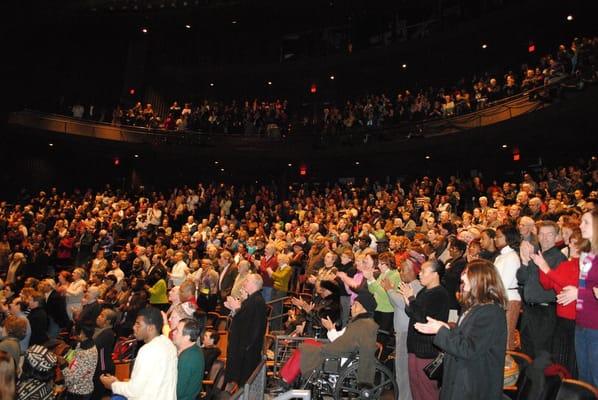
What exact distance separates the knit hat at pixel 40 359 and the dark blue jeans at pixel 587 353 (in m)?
4.41

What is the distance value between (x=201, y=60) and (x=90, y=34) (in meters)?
4.89

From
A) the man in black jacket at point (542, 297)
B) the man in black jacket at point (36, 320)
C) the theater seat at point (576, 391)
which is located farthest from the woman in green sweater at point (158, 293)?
the theater seat at point (576, 391)

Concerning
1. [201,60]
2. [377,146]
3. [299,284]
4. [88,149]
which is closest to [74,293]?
[299,284]

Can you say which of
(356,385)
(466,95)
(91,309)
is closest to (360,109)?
(466,95)

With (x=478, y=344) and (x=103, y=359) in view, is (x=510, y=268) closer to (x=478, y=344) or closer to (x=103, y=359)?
(x=478, y=344)

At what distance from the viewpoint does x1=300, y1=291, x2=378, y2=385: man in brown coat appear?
16.2 ft

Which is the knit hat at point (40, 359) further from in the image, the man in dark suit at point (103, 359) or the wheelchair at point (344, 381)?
the wheelchair at point (344, 381)

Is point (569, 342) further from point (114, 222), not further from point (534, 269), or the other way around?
point (114, 222)

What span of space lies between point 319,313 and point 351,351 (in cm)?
110

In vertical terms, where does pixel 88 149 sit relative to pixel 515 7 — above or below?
below

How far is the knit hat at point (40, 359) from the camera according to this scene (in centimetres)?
450

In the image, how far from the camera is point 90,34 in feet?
72.8

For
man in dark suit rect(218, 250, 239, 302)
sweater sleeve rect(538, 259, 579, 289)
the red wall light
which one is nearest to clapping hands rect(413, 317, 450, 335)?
sweater sleeve rect(538, 259, 579, 289)

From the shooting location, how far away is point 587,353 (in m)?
3.66
